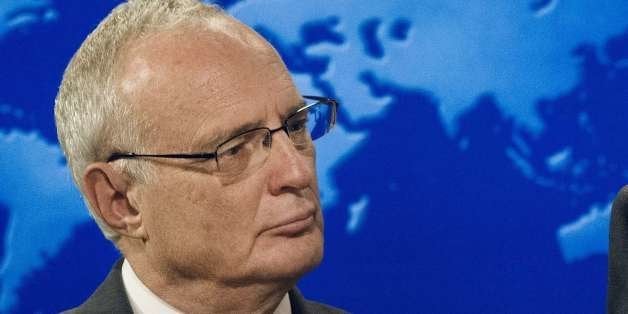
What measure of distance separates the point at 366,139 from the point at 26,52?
2.34 feet

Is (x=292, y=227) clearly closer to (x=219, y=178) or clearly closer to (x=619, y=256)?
(x=219, y=178)

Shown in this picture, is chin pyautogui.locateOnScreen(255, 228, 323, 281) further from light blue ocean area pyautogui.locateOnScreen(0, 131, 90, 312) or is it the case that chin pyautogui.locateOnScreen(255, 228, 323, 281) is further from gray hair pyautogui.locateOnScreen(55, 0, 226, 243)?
light blue ocean area pyautogui.locateOnScreen(0, 131, 90, 312)

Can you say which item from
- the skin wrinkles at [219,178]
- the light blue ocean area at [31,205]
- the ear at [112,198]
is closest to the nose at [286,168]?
the skin wrinkles at [219,178]

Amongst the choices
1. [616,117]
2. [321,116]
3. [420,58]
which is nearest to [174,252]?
[321,116]

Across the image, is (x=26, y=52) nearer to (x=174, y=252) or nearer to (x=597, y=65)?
(x=174, y=252)

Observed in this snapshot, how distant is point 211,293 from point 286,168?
0.76 ft

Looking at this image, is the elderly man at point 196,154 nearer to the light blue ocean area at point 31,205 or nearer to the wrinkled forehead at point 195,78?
the wrinkled forehead at point 195,78

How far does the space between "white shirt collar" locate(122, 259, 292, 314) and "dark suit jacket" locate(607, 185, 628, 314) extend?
644 mm

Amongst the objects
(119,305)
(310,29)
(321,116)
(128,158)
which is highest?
(310,29)

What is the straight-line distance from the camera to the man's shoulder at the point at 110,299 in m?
1.58

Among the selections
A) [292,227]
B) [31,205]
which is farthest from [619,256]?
[31,205]

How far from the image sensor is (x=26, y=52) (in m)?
2.05

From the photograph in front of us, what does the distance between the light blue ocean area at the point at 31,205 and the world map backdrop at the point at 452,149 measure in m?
0.01

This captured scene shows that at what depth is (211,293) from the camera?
4.98ft
